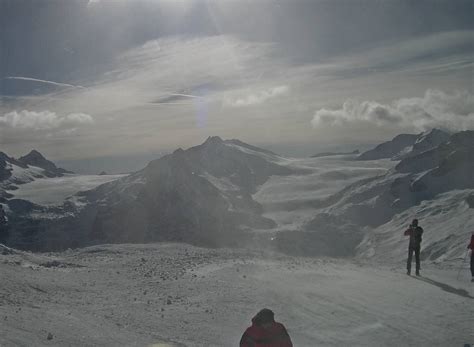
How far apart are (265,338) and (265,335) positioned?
0.05 meters

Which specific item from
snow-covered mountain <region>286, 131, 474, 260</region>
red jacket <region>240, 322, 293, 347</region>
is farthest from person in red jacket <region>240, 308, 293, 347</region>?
snow-covered mountain <region>286, 131, 474, 260</region>

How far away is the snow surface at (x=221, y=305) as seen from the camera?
42.5 feet

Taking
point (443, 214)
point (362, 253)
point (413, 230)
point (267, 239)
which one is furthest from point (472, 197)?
point (413, 230)

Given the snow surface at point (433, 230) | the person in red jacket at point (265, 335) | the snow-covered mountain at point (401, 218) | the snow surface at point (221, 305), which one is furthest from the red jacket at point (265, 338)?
the snow-covered mountain at point (401, 218)

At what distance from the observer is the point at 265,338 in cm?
888

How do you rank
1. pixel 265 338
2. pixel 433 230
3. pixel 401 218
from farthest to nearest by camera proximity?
pixel 401 218 < pixel 433 230 < pixel 265 338

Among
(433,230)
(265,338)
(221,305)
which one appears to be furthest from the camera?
(433,230)

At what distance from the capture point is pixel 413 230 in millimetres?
23547

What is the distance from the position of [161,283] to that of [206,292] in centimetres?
231

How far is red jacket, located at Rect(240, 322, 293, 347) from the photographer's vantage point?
8859mm

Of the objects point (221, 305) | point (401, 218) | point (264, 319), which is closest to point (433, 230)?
point (401, 218)

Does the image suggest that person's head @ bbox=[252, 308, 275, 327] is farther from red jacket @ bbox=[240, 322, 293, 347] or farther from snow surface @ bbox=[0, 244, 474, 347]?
snow surface @ bbox=[0, 244, 474, 347]

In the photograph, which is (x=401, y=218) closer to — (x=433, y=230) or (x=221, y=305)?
(x=433, y=230)

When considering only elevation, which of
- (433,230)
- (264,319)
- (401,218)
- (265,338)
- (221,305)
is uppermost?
(264,319)
